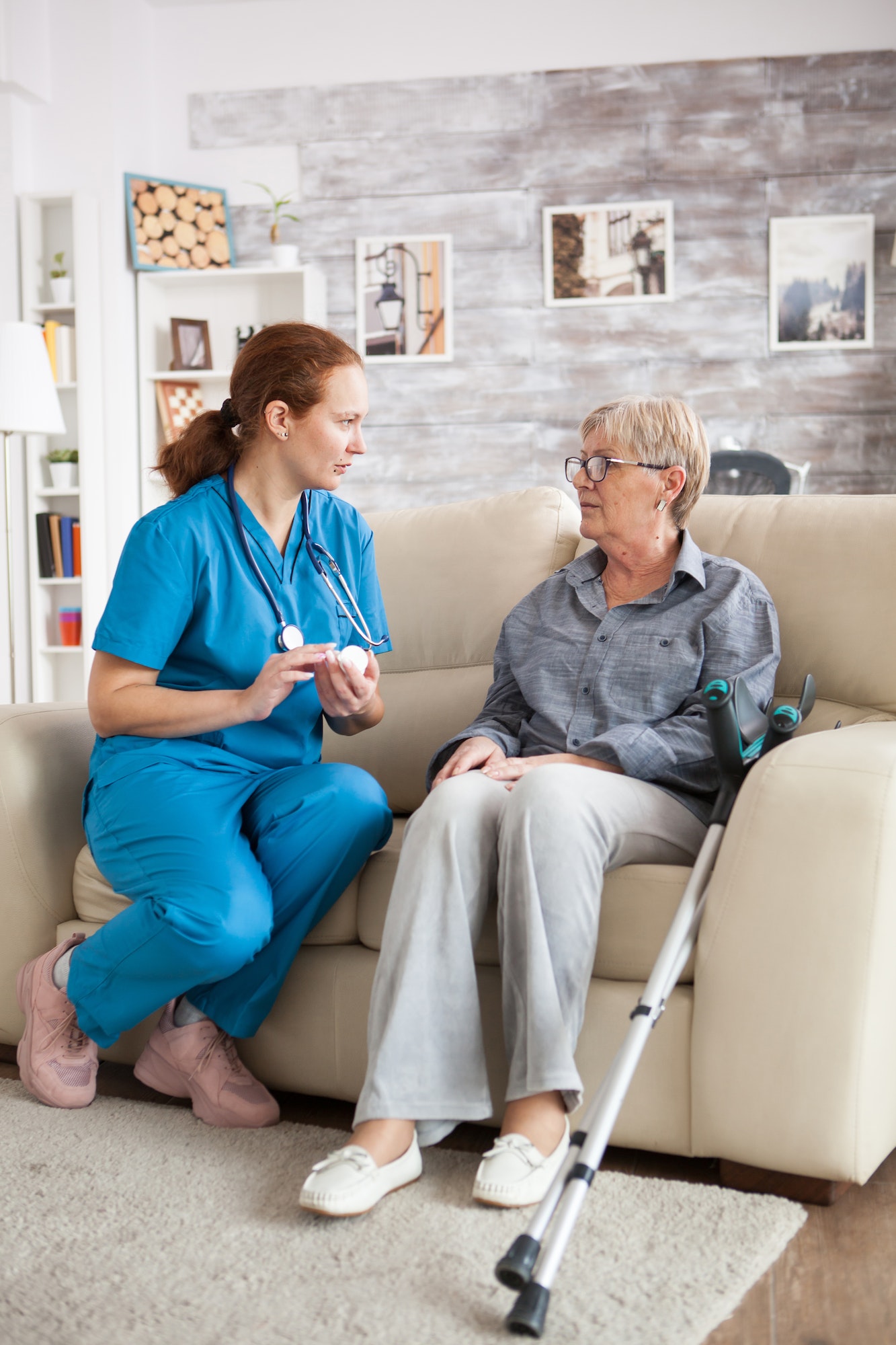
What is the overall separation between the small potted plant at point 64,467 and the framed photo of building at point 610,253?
193 cm

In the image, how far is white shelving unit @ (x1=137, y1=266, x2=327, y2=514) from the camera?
4.62m

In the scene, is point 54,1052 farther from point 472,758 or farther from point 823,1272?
point 823,1272

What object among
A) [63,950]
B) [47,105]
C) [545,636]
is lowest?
[63,950]

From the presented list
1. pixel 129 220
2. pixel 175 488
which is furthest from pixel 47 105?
pixel 175 488

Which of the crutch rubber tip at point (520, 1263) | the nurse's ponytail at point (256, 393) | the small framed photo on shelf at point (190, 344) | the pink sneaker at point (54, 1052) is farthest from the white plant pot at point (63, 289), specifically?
the crutch rubber tip at point (520, 1263)

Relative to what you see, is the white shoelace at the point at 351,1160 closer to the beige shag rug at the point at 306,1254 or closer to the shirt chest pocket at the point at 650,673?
the beige shag rug at the point at 306,1254

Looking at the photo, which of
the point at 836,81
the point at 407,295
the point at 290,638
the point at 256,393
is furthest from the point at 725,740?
the point at 836,81

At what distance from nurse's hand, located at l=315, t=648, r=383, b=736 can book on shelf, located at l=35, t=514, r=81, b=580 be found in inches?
123

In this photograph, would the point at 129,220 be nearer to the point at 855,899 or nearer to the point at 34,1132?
the point at 34,1132

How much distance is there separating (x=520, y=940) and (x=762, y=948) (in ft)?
0.90

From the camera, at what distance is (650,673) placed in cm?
167

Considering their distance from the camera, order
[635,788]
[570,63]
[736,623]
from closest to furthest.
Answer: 1. [635,788]
2. [736,623]
3. [570,63]

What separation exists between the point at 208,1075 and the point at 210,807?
0.36 m

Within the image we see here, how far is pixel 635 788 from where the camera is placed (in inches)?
59.0
